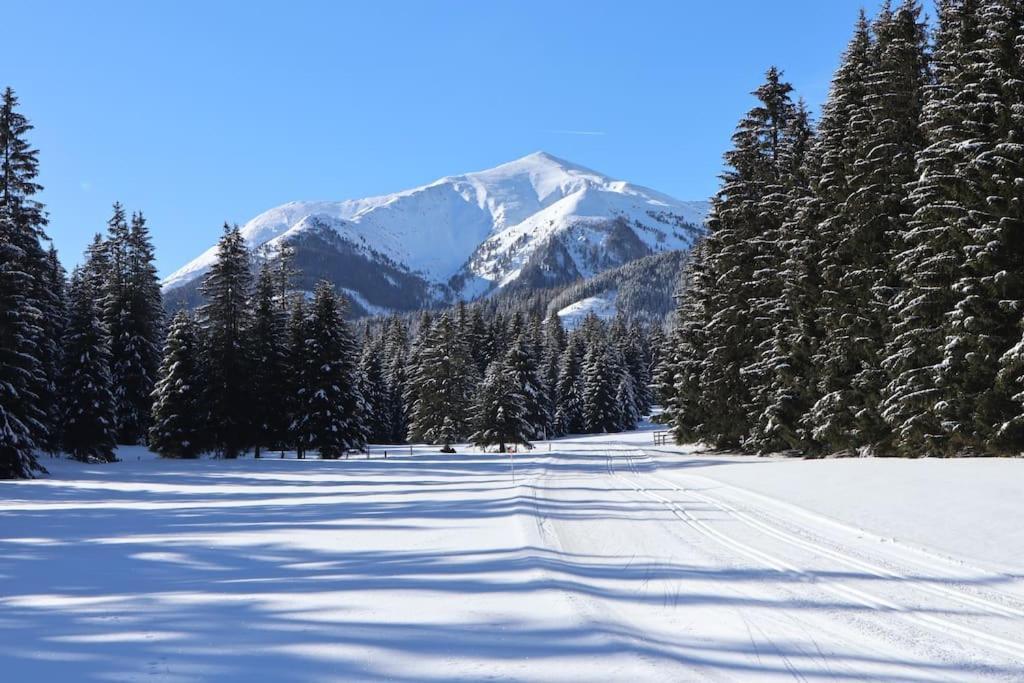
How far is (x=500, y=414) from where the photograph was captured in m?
48.4

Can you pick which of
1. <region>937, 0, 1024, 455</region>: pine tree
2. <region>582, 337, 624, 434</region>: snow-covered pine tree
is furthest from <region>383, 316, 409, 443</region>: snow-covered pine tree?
<region>937, 0, 1024, 455</region>: pine tree

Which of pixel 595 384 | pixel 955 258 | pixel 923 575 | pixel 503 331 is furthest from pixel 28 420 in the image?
pixel 503 331

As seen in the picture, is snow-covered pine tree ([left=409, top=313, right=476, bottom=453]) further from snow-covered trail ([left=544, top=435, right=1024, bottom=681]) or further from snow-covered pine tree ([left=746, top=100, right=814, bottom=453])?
snow-covered trail ([left=544, top=435, right=1024, bottom=681])

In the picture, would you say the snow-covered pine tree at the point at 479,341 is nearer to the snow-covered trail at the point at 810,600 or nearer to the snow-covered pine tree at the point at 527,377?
the snow-covered pine tree at the point at 527,377

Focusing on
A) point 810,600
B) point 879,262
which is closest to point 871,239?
point 879,262

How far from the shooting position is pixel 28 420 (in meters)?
24.4

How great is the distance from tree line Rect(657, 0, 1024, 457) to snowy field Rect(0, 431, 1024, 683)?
16.2 feet

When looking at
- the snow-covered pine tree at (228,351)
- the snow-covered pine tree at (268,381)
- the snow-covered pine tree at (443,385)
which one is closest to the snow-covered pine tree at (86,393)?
the snow-covered pine tree at (228,351)

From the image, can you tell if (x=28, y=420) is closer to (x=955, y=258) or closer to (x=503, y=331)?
(x=955, y=258)

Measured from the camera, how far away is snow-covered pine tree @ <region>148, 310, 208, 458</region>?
36.1m

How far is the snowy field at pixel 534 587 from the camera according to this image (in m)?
5.39

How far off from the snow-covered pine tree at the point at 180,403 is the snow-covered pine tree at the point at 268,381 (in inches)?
117

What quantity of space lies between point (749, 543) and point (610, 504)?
5.30 meters

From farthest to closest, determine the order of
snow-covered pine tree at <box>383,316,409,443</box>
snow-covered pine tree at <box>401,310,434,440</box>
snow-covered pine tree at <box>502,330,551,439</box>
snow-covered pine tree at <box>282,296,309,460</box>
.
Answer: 1. snow-covered pine tree at <box>383,316,409,443</box>
2. snow-covered pine tree at <box>401,310,434,440</box>
3. snow-covered pine tree at <box>502,330,551,439</box>
4. snow-covered pine tree at <box>282,296,309,460</box>
